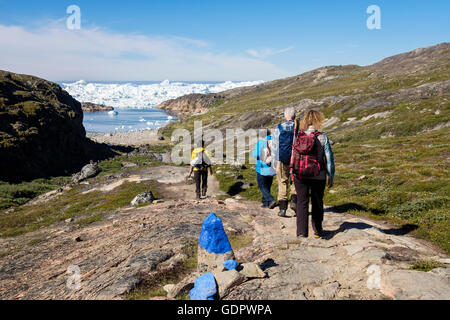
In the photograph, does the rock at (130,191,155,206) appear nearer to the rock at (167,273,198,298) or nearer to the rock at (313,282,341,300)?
the rock at (167,273,198,298)

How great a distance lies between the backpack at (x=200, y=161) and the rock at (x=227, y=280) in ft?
35.7

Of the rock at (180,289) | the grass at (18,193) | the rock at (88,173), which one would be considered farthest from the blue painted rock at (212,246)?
the rock at (88,173)

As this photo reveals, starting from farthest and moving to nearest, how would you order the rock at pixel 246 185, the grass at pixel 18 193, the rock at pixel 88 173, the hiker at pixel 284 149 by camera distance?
the rock at pixel 88 173
the grass at pixel 18 193
the rock at pixel 246 185
the hiker at pixel 284 149

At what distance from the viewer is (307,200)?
27.6 ft

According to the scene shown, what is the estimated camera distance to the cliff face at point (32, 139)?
149ft

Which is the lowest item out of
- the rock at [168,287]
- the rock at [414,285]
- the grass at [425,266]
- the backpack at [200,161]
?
the rock at [168,287]

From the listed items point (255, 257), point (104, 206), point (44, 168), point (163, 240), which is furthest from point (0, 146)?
point (255, 257)

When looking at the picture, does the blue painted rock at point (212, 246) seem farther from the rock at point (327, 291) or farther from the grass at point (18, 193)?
the grass at point (18, 193)

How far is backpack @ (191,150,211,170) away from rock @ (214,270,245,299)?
10879mm

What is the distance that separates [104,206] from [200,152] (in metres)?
8.66

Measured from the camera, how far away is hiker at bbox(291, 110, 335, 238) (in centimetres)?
783

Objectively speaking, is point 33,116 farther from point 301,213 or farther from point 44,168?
point 301,213

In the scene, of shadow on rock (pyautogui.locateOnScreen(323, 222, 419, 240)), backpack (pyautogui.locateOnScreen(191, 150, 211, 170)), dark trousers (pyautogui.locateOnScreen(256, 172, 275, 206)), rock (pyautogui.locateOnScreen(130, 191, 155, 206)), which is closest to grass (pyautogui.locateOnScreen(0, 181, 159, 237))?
rock (pyautogui.locateOnScreen(130, 191, 155, 206))

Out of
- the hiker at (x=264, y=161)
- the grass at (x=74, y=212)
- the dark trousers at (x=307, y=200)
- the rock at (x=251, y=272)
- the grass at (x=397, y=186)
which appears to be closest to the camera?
the rock at (x=251, y=272)
